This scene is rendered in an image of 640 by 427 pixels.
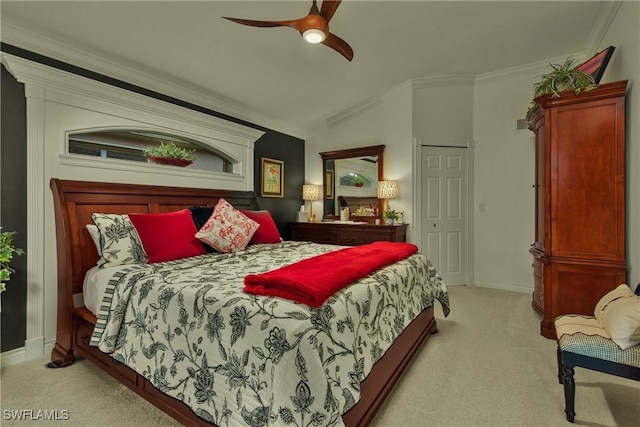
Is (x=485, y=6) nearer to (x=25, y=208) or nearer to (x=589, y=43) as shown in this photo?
(x=589, y=43)

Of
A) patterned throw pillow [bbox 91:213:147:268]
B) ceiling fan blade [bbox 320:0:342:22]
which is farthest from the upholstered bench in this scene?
patterned throw pillow [bbox 91:213:147:268]

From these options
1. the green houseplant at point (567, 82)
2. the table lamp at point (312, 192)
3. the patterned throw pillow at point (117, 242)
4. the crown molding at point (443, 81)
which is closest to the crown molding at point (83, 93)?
the patterned throw pillow at point (117, 242)

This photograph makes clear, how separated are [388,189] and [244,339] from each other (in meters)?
3.49

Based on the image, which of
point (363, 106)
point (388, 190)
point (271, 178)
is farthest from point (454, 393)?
point (363, 106)

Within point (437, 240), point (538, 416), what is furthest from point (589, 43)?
point (538, 416)

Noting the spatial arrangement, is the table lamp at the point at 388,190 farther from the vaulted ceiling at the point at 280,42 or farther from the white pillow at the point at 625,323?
the white pillow at the point at 625,323

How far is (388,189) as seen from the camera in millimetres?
4422

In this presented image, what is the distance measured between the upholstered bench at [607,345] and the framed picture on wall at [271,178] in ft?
12.0

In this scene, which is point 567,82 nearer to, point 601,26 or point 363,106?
point 601,26

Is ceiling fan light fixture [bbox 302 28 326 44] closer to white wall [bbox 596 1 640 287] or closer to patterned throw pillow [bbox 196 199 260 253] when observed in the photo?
patterned throw pillow [bbox 196 199 260 253]

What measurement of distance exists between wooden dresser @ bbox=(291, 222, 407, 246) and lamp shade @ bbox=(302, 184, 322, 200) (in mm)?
541

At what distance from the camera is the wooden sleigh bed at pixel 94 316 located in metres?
1.63

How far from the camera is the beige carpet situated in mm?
1675

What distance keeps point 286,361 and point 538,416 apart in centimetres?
152
